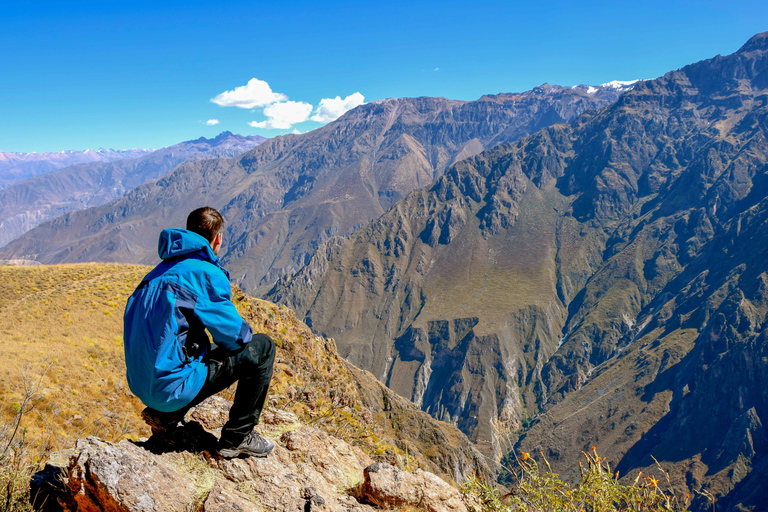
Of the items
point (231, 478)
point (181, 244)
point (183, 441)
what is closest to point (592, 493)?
point (231, 478)

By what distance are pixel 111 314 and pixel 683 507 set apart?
26.9 meters

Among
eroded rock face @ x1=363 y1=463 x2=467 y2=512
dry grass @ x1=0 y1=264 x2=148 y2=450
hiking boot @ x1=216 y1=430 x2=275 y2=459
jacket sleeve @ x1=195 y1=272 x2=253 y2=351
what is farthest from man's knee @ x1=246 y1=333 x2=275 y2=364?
dry grass @ x1=0 y1=264 x2=148 y2=450

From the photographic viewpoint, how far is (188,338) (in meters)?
5.26

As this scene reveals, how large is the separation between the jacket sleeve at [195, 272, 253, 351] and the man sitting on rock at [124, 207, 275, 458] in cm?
1

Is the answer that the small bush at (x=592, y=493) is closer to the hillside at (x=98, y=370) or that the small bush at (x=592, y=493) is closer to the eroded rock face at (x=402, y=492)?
the eroded rock face at (x=402, y=492)

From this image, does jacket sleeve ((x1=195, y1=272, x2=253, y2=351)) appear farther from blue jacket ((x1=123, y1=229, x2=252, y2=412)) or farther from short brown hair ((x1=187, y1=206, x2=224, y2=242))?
short brown hair ((x1=187, y1=206, x2=224, y2=242))

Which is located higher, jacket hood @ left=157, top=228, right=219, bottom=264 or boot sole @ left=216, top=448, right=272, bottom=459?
jacket hood @ left=157, top=228, right=219, bottom=264

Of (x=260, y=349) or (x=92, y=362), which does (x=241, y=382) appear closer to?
(x=260, y=349)

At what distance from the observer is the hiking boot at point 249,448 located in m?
6.19

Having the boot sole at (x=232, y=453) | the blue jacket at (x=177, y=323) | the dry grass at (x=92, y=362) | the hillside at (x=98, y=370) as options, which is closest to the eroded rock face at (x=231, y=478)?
the boot sole at (x=232, y=453)

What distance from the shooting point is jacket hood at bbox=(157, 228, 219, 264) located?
16.8 feet

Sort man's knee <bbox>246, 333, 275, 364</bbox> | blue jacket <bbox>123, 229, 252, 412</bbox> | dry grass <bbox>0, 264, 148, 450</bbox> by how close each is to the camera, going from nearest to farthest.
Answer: blue jacket <bbox>123, 229, 252, 412</bbox> < man's knee <bbox>246, 333, 275, 364</bbox> < dry grass <bbox>0, 264, 148, 450</bbox>

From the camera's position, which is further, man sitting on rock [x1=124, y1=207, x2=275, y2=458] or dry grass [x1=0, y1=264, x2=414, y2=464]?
dry grass [x1=0, y1=264, x2=414, y2=464]

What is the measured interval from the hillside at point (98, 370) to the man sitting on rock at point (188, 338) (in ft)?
3.55
